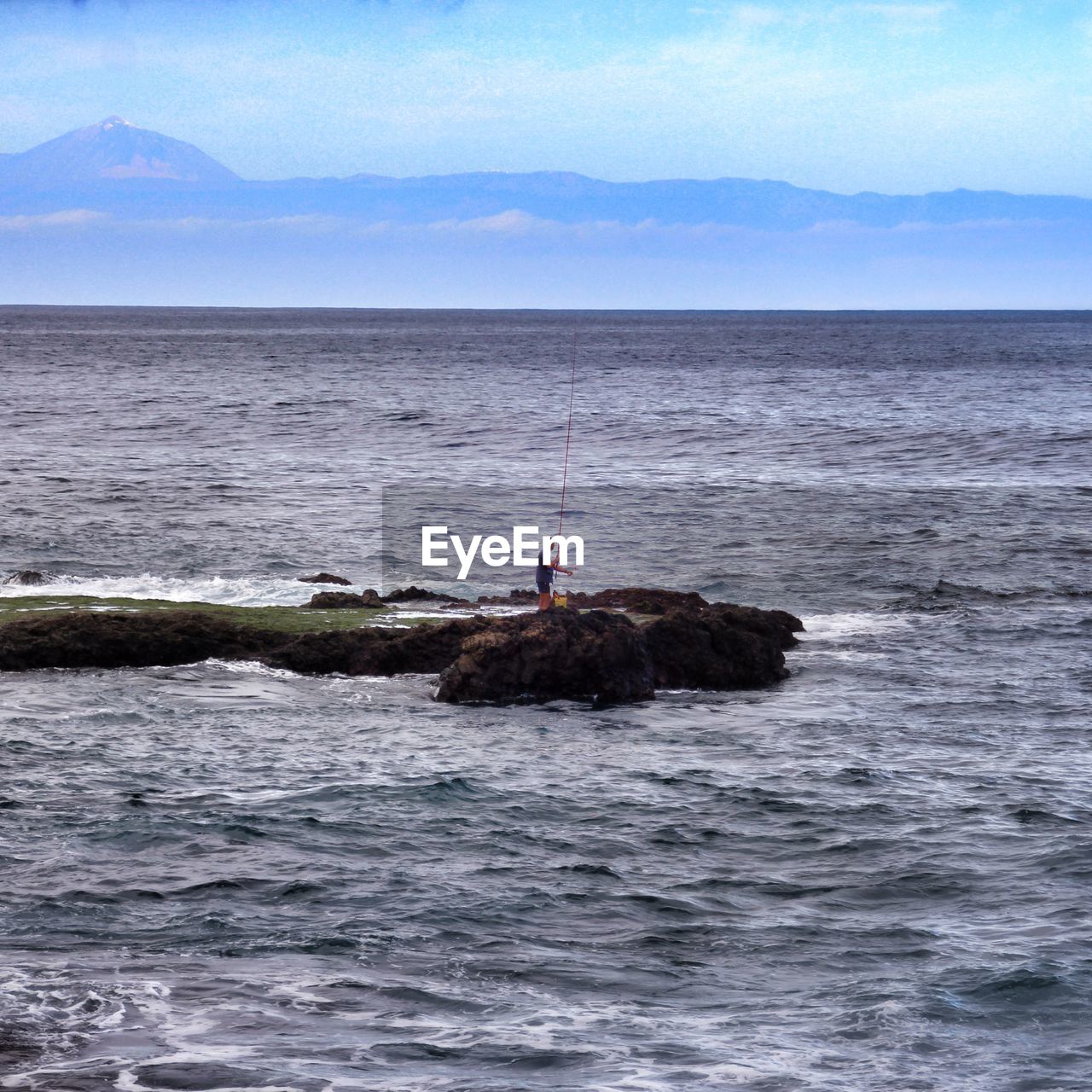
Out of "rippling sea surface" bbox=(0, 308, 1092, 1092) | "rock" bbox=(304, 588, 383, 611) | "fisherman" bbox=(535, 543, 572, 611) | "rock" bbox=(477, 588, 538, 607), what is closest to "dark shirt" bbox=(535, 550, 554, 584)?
"fisherman" bbox=(535, 543, 572, 611)

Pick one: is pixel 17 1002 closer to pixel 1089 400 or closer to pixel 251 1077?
pixel 251 1077

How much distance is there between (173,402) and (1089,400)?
4842 centimetres

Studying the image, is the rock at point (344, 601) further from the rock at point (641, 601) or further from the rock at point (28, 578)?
the rock at point (28, 578)

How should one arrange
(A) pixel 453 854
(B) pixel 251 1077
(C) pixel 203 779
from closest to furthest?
(B) pixel 251 1077, (A) pixel 453 854, (C) pixel 203 779

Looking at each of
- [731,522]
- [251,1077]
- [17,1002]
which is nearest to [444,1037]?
[251,1077]

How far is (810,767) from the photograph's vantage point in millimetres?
15336

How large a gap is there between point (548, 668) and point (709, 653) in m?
2.34

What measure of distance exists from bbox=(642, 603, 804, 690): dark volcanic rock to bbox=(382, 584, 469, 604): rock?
5087 millimetres

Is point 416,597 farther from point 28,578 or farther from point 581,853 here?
point 581,853

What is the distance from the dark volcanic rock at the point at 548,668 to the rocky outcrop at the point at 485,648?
11 mm

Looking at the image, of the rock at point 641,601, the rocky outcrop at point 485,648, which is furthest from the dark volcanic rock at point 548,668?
the rock at point 641,601

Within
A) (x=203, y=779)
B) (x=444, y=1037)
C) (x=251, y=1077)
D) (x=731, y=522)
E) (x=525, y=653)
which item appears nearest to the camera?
(x=251, y=1077)

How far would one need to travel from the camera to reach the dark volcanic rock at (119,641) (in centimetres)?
1880

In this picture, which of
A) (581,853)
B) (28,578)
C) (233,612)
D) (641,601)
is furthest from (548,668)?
(28,578)
